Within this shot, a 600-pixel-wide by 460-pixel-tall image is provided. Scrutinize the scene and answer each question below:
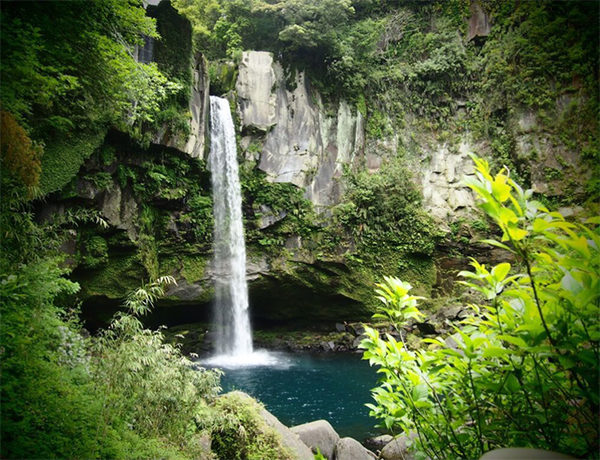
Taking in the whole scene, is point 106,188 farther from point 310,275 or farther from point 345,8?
point 345,8

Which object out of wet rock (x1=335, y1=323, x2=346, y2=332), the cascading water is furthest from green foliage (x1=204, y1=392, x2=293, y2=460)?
wet rock (x1=335, y1=323, x2=346, y2=332)

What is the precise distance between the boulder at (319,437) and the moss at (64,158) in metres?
7.00

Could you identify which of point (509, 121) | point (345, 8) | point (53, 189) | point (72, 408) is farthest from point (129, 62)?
point (509, 121)

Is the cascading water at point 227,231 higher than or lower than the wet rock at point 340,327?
higher

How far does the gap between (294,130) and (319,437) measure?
10.5 m

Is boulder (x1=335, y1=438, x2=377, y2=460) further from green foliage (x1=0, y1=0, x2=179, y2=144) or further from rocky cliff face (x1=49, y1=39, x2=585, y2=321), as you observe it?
rocky cliff face (x1=49, y1=39, x2=585, y2=321)

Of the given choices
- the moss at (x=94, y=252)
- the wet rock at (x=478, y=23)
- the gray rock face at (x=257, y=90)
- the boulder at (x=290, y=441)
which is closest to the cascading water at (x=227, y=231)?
the gray rock face at (x=257, y=90)

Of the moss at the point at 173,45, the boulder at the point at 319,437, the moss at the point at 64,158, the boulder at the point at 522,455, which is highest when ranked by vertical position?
the moss at the point at 173,45

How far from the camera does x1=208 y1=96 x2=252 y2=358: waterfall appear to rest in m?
12.0

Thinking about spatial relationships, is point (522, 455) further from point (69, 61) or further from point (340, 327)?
point (340, 327)

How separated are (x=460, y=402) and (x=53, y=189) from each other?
29.3ft

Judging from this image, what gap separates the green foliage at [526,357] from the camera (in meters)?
0.90

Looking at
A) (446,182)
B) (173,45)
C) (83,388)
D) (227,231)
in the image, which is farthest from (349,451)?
(173,45)

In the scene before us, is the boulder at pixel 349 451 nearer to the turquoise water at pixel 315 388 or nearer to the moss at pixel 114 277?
the turquoise water at pixel 315 388
